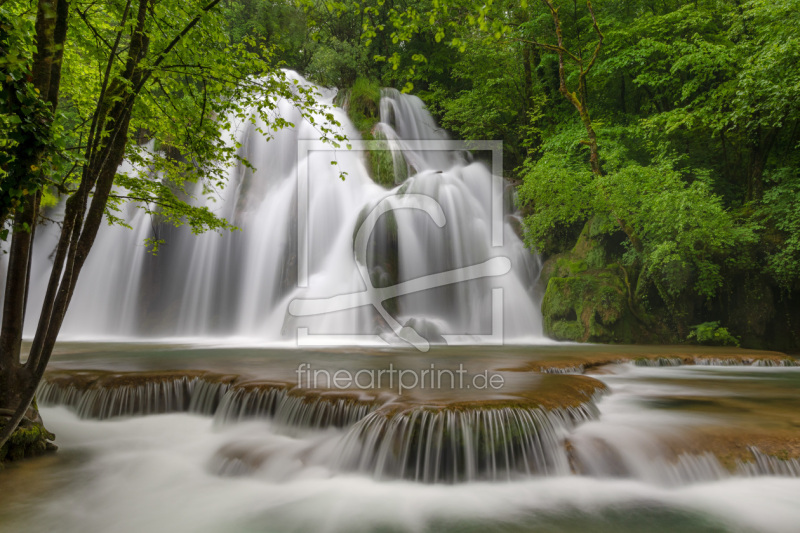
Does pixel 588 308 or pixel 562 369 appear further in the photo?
pixel 588 308

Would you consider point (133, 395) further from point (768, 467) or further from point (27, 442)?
point (768, 467)

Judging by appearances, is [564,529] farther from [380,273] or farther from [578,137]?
[578,137]

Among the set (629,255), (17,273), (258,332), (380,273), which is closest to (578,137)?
(629,255)

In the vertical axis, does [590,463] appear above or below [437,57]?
below

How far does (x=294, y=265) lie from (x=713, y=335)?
1243 cm

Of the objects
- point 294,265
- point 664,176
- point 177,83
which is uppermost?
point 664,176

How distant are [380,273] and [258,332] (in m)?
4.35

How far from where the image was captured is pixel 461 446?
4.60 metres

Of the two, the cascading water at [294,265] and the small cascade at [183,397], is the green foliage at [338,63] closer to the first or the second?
the cascading water at [294,265]

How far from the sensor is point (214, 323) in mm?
14750

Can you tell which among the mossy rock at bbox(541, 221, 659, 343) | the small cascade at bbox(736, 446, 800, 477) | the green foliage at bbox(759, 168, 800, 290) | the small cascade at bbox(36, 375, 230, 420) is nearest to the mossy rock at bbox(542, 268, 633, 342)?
the mossy rock at bbox(541, 221, 659, 343)
